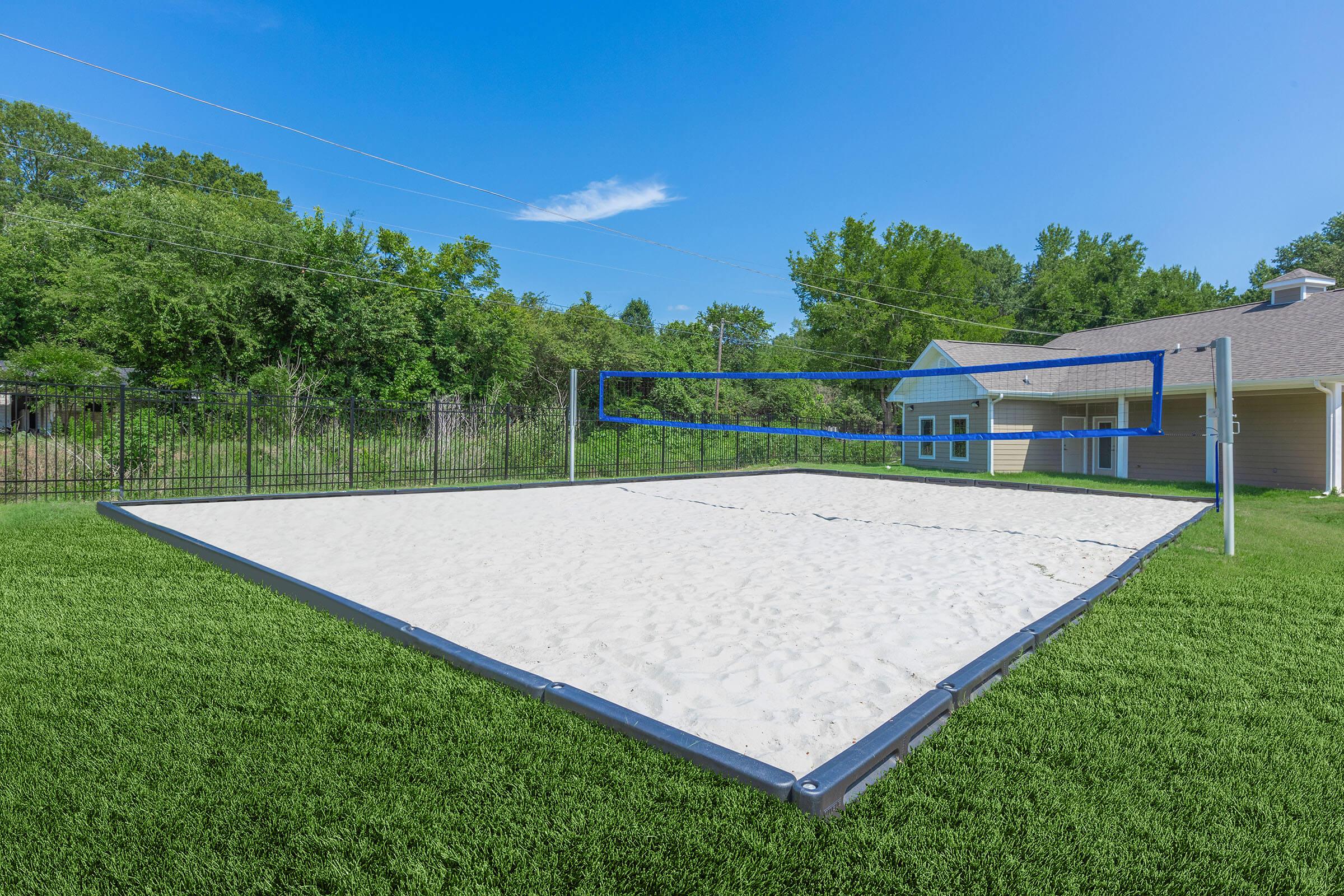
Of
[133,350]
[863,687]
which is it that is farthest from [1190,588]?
[133,350]

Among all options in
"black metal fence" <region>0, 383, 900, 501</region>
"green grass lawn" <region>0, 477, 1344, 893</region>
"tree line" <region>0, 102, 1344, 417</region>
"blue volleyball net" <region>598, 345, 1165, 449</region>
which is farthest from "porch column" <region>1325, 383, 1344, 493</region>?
"tree line" <region>0, 102, 1344, 417</region>

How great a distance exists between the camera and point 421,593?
4344 millimetres

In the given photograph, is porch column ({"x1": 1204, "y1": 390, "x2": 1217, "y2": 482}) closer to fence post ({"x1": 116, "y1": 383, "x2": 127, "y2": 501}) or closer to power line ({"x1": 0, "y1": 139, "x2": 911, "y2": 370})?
power line ({"x1": 0, "y1": 139, "x2": 911, "y2": 370})

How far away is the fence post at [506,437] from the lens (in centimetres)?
1317

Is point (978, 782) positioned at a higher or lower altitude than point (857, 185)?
lower

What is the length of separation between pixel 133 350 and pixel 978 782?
2487 centimetres

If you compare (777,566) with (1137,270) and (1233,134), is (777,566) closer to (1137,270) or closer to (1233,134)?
(1233,134)

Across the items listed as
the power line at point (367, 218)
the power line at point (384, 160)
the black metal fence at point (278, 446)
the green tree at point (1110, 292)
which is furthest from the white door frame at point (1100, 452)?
the green tree at point (1110, 292)

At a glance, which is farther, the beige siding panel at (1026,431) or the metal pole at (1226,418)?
the beige siding panel at (1026,431)

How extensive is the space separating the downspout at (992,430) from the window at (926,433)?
2219mm

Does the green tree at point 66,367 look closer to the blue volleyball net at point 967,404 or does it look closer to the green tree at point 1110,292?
the blue volleyball net at point 967,404

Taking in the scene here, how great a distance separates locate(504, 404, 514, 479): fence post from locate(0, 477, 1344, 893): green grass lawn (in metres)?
9.90

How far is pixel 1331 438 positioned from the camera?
523 inches

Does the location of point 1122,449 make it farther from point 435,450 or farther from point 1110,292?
point 1110,292
